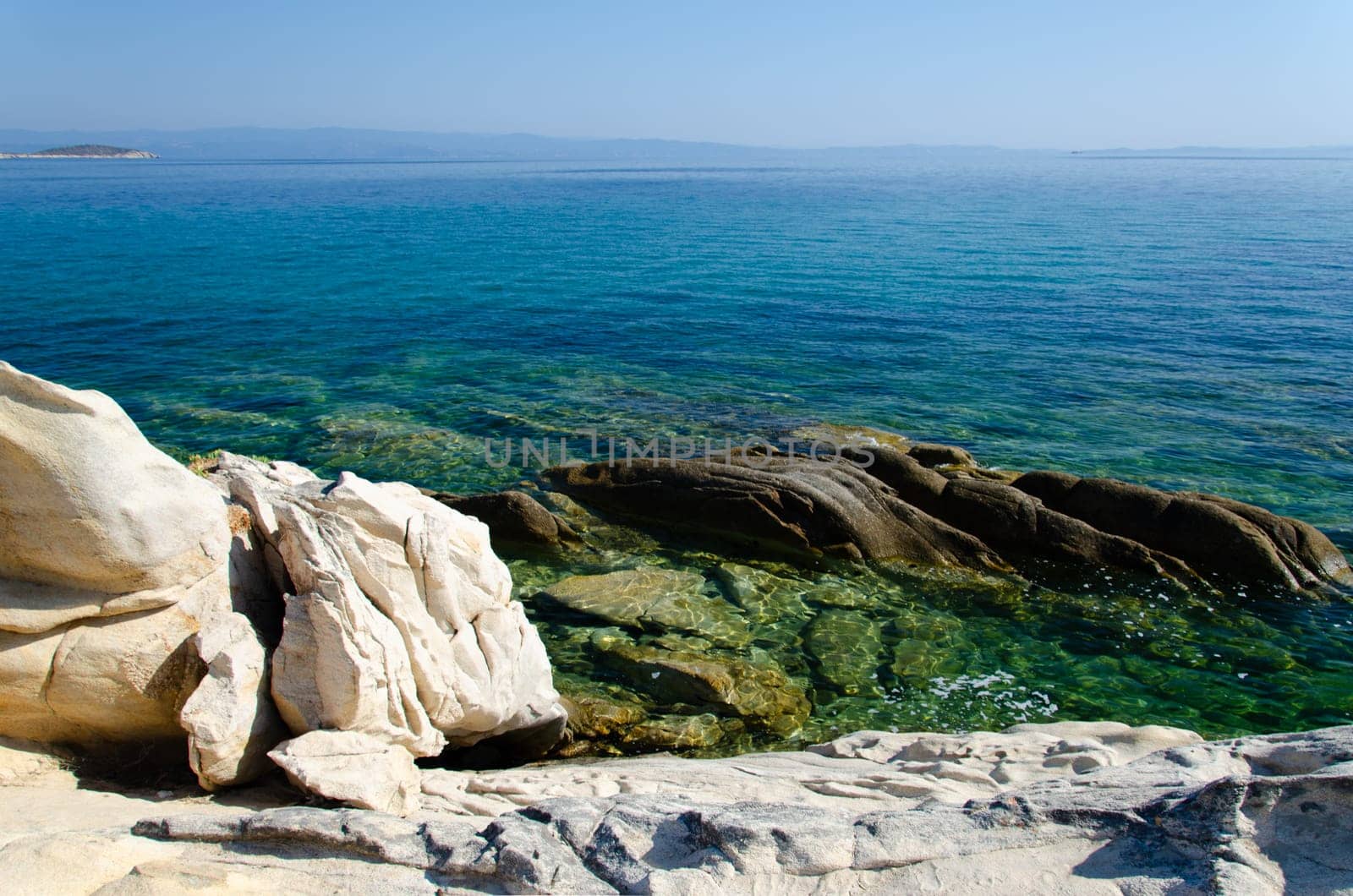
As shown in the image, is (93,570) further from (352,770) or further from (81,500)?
(352,770)

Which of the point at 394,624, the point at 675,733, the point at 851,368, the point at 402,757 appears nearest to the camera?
the point at 402,757

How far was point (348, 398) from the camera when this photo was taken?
2675 centimetres

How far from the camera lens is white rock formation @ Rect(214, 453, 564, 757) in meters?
8.07

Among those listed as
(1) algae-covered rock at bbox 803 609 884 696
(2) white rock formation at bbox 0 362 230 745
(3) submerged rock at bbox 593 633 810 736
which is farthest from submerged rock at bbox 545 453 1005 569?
(2) white rock formation at bbox 0 362 230 745

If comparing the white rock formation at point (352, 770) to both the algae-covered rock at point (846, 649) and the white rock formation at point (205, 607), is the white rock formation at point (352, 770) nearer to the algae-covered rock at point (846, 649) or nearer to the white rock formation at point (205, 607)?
the white rock formation at point (205, 607)

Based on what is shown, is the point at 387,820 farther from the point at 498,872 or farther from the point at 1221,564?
the point at 1221,564

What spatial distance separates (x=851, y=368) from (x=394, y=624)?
24.1 metres

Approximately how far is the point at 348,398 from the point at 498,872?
22.6 m

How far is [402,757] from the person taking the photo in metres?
8.17

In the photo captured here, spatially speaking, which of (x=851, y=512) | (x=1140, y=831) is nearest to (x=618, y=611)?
(x=851, y=512)

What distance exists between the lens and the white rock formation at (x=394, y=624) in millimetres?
8070

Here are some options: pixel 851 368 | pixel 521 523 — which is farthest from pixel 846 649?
pixel 851 368

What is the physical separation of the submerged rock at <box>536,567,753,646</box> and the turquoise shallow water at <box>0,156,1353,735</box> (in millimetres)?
511

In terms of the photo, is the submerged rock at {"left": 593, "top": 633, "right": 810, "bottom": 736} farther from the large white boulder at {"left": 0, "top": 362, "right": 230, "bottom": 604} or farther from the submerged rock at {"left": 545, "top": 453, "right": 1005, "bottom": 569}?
the large white boulder at {"left": 0, "top": 362, "right": 230, "bottom": 604}
